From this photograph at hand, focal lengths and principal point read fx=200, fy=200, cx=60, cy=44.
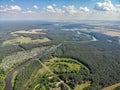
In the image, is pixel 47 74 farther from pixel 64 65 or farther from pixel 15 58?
pixel 15 58

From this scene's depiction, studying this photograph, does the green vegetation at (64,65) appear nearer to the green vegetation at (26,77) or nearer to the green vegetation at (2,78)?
the green vegetation at (26,77)

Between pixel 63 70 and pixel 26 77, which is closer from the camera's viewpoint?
pixel 26 77

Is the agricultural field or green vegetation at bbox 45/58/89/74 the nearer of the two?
the agricultural field

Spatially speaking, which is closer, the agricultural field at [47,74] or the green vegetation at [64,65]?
the agricultural field at [47,74]

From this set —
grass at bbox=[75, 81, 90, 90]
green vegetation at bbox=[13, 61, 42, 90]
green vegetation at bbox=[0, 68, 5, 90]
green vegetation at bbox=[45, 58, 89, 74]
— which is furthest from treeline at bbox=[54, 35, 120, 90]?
green vegetation at bbox=[0, 68, 5, 90]

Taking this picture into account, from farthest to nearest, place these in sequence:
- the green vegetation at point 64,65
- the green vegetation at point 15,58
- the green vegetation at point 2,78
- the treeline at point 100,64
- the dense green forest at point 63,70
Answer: the green vegetation at point 15,58 < the green vegetation at point 64,65 < the treeline at point 100,64 < the dense green forest at point 63,70 < the green vegetation at point 2,78

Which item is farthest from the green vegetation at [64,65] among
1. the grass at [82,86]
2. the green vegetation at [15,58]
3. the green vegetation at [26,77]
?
the green vegetation at [15,58]

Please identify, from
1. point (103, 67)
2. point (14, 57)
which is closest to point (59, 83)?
point (103, 67)

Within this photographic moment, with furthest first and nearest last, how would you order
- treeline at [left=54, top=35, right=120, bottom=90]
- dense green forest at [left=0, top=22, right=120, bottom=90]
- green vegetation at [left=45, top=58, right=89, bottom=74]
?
green vegetation at [left=45, top=58, right=89, bottom=74] < treeline at [left=54, top=35, right=120, bottom=90] < dense green forest at [left=0, top=22, right=120, bottom=90]

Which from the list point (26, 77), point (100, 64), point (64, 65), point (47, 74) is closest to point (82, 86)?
point (47, 74)

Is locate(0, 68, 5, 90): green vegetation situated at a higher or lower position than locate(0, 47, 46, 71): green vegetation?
higher

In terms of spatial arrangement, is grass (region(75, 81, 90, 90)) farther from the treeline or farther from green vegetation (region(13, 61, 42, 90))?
green vegetation (region(13, 61, 42, 90))
